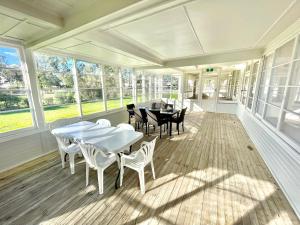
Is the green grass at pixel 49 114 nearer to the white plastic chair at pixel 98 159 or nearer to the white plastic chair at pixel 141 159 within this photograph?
the white plastic chair at pixel 98 159

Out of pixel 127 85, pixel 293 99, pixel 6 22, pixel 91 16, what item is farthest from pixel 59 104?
pixel 293 99

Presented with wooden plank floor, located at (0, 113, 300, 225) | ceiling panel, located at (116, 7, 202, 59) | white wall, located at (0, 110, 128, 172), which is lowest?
wooden plank floor, located at (0, 113, 300, 225)

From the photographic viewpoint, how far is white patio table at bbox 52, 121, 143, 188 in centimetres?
197

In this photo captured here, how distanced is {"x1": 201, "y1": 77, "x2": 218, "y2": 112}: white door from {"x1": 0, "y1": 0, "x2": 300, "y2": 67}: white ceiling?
15.9ft

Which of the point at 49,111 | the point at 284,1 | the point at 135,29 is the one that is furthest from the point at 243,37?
the point at 49,111

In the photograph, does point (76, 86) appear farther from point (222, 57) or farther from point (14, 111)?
point (222, 57)

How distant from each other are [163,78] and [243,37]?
6.17 meters

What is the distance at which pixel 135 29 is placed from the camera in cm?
231

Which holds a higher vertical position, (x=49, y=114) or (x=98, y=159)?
(x=49, y=114)

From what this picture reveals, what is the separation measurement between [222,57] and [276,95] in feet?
6.29

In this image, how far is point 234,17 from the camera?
193 cm

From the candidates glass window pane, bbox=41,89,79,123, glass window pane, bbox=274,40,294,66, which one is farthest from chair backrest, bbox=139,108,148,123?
glass window pane, bbox=274,40,294,66

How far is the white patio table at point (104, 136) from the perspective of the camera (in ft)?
6.47

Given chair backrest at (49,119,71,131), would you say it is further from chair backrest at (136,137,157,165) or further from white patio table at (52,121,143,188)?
chair backrest at (136,137,157,165)
